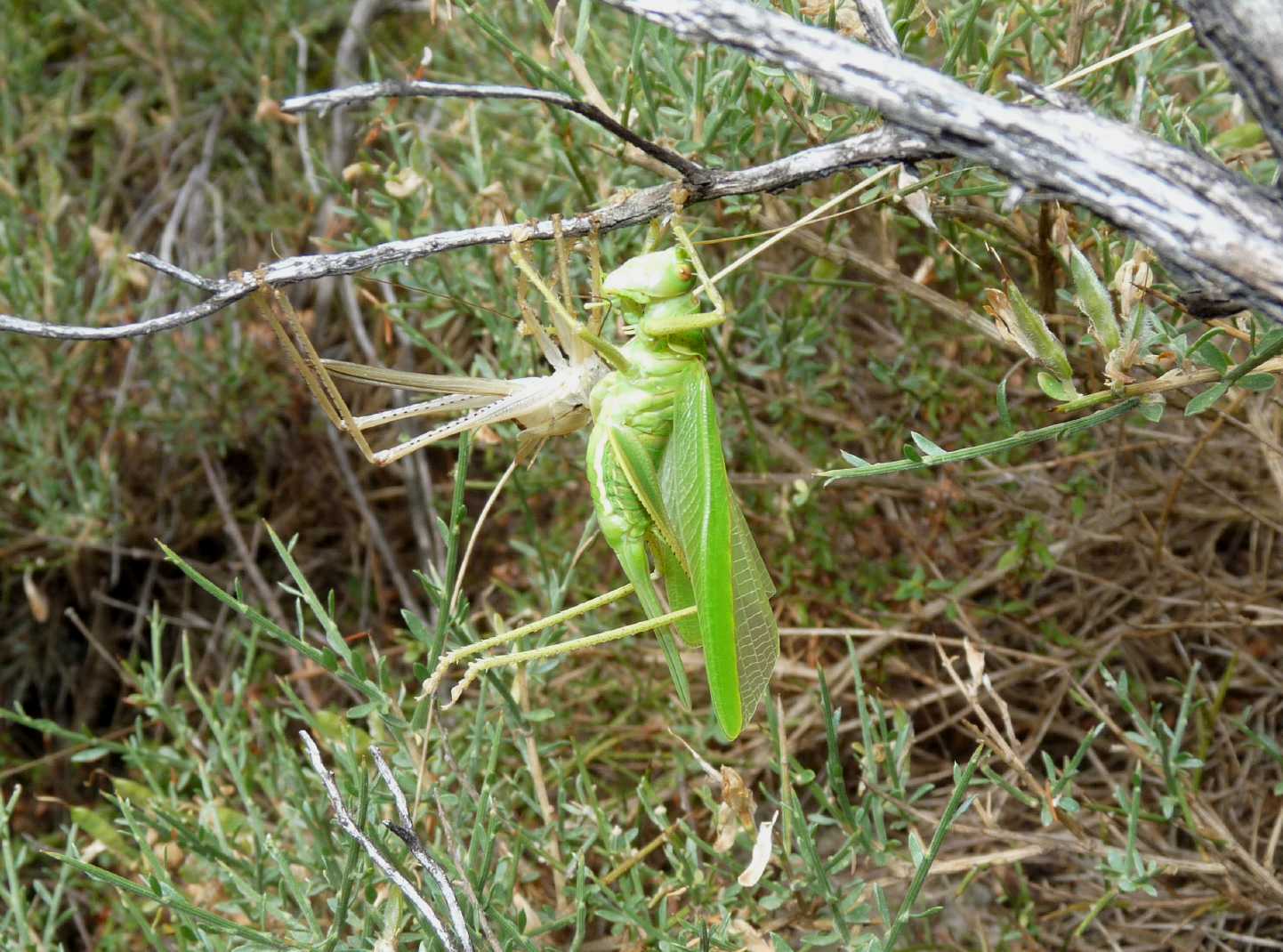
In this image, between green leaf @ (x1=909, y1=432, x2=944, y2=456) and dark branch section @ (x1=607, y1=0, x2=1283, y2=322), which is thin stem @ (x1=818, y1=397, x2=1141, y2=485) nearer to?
green leaf @ (x1=909, y1=432, x2=944, y2=456)

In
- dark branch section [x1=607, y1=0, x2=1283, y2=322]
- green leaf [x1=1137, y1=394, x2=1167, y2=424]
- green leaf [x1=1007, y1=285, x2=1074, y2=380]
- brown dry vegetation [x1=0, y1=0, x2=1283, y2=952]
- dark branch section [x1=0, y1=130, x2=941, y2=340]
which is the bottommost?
brown dry vegetation [x1=0, y1=0, x2=1283, y2=952]

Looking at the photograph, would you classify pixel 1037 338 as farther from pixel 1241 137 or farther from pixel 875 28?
pixel 1241 137

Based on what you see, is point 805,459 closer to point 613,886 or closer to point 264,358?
point 613,886

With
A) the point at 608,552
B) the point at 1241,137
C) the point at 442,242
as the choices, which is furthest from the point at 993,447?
the point at 608,552

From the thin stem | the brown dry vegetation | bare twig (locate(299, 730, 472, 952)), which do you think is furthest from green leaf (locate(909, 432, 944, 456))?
bare twig (locate(299, 730, 472, 952))

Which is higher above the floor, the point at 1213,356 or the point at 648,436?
the point at 1213,356

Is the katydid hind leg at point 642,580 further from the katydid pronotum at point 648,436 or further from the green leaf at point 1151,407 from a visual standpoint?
the green leaf at point 1151,407

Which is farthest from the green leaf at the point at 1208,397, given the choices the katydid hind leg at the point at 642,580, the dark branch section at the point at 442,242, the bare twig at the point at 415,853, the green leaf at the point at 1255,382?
the bare twig at the point at 415,853

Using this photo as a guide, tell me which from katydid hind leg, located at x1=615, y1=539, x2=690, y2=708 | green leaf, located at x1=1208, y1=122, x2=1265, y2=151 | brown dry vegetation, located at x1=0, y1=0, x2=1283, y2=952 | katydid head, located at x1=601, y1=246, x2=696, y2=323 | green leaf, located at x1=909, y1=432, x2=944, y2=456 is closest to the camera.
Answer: green leaf, located at x1=909, y1=432, x2=944, y2=456
